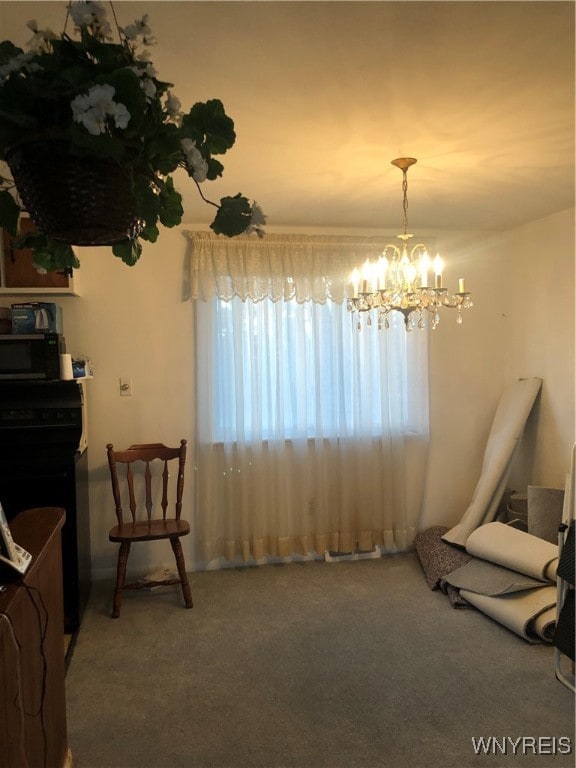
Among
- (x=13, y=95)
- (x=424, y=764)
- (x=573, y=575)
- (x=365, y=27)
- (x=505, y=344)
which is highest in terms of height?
(x=365, y=27)

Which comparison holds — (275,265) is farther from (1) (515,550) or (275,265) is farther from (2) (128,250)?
(2) (128,250)

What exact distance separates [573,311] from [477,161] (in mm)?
1436

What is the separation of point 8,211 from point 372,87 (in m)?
1.34

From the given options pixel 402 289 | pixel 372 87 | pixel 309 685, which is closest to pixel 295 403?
pixel 402 289

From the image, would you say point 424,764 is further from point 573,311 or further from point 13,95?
point 573,311

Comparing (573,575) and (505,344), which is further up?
(505,344)

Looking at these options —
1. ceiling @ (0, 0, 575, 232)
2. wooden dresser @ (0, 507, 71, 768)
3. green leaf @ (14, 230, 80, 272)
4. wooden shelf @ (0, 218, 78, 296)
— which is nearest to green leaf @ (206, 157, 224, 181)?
→ green leaf @ (14, 230, 80, 272)

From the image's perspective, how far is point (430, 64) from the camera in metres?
1.73

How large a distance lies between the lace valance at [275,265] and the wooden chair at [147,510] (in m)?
1.08

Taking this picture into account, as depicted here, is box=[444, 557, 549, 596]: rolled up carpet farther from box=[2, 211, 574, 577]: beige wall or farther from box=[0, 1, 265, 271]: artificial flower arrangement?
box=[0, 1, 265, 271]: artificial flower arrangement

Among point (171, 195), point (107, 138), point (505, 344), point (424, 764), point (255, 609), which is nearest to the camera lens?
point (107, 138)

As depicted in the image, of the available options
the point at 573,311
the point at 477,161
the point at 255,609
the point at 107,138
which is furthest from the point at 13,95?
the point at 573,311

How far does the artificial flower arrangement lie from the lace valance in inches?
102

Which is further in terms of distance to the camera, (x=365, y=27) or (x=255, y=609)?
(x=255, y=609)
